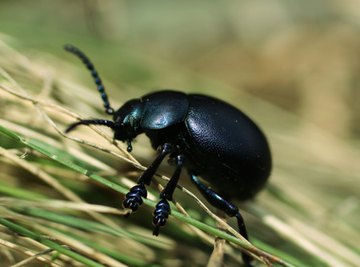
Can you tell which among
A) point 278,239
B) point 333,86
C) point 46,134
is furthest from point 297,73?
point 46,134

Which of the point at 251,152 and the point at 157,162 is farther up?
the point at 251,152

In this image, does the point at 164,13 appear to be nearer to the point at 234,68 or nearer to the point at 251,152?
the point at 234,68

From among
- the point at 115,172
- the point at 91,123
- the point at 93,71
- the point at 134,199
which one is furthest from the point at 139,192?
the point at 93,71

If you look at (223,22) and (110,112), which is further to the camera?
(223,22)

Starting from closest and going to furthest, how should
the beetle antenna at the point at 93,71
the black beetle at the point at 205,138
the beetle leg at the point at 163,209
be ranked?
the beetle leg at the point at 163,209
the black beetle at the point at 205,138
the beetle antenna at the point at 93,71

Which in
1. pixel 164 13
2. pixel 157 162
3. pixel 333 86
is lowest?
pixel 157 162

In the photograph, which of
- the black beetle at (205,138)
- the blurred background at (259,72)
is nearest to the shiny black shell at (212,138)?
the black beetle at (205,138)

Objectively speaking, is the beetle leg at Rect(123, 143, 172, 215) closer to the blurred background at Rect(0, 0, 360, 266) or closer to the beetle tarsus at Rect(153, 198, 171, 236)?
the beetle tarsus at Rect(153, 198, 171, 236)

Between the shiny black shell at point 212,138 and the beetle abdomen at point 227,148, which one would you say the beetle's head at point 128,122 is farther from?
the beetle abdomen at point 227,148
